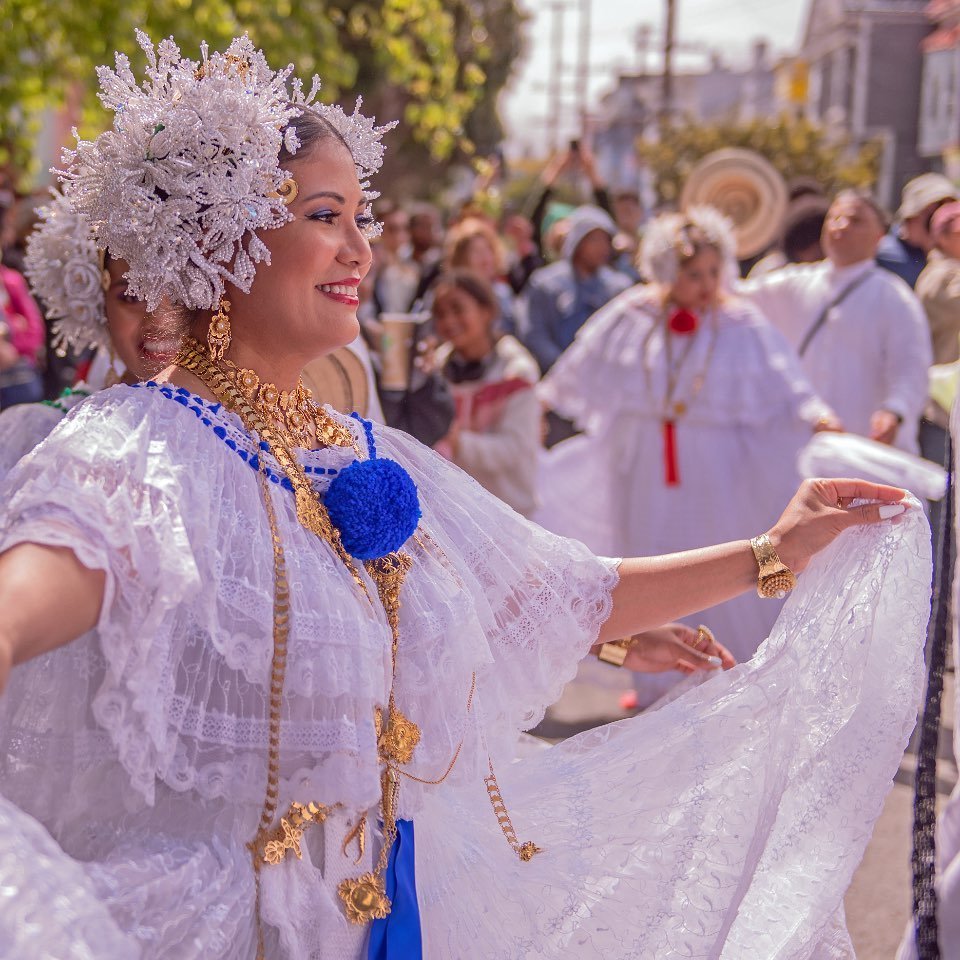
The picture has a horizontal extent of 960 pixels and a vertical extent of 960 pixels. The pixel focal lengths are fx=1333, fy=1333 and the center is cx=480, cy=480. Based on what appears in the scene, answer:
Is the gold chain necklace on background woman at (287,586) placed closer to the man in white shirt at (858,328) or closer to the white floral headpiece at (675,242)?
the white floral headpiece at (675,242)

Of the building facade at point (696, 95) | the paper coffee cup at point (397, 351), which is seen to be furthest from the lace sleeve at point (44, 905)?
the building facade at point (696, 95)

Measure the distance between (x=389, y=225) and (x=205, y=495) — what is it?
33.2 ft

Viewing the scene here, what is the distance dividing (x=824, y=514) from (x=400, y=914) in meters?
1.07

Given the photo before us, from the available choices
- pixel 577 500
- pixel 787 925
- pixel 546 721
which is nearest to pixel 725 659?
pixel 787 925

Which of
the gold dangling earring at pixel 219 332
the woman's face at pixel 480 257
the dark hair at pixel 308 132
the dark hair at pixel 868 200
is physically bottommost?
the woman's face at pixel 480 257

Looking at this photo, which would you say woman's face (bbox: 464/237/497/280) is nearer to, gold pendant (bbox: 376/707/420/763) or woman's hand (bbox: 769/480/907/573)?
woman's hand (bbox: 769/480/907/573)

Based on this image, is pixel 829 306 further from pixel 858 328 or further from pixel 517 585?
pixel 517 585

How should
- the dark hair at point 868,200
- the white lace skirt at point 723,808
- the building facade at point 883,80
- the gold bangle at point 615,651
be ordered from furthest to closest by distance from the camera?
1. the building facade at point 883,80
2. the dark hair at point 868,200
3. the gold bangle at point 615,651
4. the white lace skirt at point 723,808

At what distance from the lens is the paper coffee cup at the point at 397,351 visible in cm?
587

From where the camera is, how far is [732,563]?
8.21 feet

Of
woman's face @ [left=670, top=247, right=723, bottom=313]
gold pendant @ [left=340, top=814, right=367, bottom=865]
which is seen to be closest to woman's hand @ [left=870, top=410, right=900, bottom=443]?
woman's face @ [left=670, top=247, right=723, bottom=313]

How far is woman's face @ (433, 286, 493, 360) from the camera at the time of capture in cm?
620

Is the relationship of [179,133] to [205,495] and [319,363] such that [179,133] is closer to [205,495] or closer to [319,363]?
[205,495]

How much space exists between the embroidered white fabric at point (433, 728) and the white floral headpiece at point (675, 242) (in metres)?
3.83
